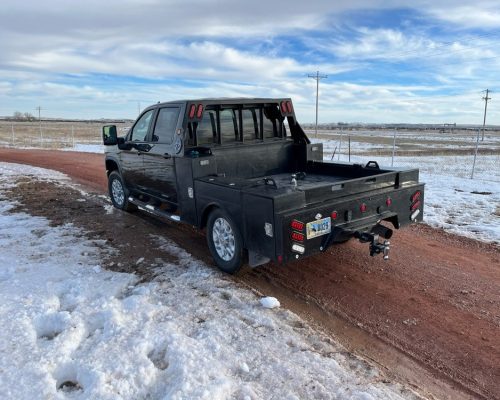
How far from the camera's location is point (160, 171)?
21.2ft

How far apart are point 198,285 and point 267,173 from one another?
2.40 metres

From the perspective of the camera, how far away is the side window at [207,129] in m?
6.07

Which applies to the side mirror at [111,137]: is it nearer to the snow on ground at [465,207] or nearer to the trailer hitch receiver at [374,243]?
the trailer hitch receiver at [374,243]

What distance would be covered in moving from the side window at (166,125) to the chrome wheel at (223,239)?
5.20 ft

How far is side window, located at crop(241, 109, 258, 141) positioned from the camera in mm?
6512

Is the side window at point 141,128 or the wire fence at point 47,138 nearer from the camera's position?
the side window at point 141,128

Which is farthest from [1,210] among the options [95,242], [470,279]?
[470,279]

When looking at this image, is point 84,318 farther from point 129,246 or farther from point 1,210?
point 1,210

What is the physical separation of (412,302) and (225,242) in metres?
2.17

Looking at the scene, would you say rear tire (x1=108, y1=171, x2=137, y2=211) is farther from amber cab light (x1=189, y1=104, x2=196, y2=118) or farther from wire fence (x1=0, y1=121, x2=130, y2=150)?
wire fence (x1=0, y1=121, x2=130, y2=150)

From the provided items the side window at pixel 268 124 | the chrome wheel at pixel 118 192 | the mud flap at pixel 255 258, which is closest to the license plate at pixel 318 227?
the mud flap at pixel 255 258

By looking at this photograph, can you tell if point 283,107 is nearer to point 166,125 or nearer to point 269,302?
point 166,125

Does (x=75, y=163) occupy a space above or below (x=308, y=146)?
below

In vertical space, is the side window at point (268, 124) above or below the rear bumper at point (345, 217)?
above
